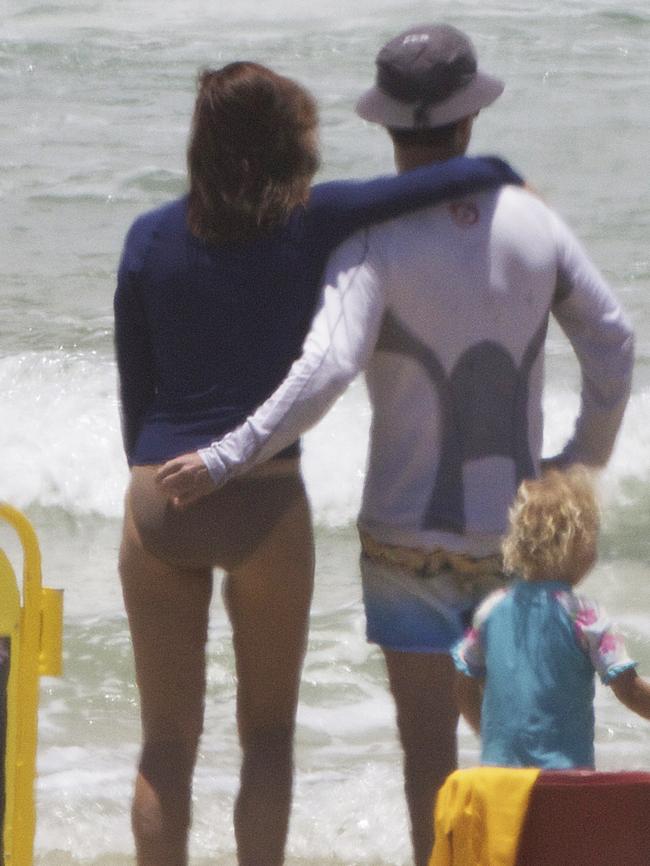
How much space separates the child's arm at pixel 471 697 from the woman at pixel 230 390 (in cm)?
33

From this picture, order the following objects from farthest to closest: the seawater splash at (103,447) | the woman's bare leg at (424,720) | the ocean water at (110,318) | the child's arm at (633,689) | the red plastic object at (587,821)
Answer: the seawater splash at (103,447) < the ocean water at (110,318) < the woman's bare leg at (424,720) < the child's arm at (633,689) < the red plastic object at (587,821)

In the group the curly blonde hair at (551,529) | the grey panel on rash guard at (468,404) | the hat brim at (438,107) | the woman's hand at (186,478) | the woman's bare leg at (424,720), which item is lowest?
the woman's bare leg at (424,720)

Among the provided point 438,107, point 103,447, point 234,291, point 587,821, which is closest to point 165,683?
point 234,291

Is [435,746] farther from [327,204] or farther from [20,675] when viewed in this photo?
[327,204]

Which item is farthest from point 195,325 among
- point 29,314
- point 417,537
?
point 29,314

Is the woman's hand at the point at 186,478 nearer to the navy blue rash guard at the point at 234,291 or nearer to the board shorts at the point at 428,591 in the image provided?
the navy blue rash guard at the point at 234,291

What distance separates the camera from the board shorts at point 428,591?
119 inches

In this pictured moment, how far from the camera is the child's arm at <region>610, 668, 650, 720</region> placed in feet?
8.97

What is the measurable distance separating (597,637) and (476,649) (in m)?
0.20

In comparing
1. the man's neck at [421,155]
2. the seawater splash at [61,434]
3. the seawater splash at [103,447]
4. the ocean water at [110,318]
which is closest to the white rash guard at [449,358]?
the man's neck at [421,155]

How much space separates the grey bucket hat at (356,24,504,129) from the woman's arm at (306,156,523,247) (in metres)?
0.09

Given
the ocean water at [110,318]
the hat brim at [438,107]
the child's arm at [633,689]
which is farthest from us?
the ocean water at [110,318]

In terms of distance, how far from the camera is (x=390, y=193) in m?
2.90

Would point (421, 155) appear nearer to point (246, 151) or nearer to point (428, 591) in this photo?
point (246, 151)
